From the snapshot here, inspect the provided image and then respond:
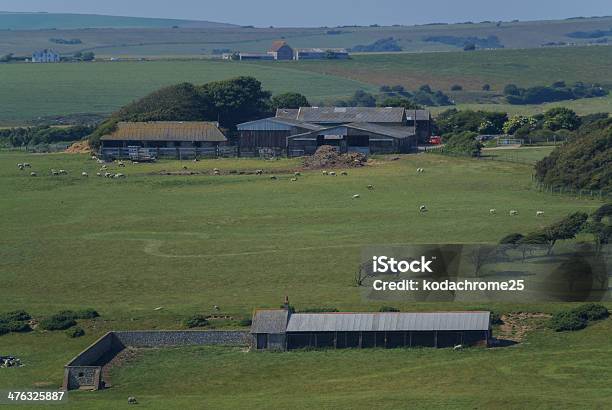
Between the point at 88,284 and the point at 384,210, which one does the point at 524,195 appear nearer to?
the point at 384,210

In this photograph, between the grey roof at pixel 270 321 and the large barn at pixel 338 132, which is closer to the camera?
the grey roof at pixel 270 321

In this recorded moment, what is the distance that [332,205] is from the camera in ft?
326

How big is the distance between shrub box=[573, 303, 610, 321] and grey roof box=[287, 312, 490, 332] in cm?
482

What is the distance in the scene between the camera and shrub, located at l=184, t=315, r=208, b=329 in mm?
66625

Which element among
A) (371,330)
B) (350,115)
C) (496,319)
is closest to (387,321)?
(371,330)

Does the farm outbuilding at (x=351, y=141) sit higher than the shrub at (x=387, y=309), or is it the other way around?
the shrub at (x=387, y=309)

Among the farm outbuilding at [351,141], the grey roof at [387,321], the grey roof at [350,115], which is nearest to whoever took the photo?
the grey roof at [387,321]

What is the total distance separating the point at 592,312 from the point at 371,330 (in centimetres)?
953

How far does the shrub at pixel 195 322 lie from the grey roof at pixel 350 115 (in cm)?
A: 7517

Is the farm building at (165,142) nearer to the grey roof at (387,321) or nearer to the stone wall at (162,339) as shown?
the stone wall at (162,339)

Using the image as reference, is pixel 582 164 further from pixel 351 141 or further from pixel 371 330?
pixel 371 330

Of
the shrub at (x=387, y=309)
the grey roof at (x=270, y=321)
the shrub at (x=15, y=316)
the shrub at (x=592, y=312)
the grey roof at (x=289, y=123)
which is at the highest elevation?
the shrub at (x=592, y=312)

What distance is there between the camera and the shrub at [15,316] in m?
68.6

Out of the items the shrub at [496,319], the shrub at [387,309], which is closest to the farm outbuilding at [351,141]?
the shrub at [387,309]
